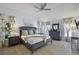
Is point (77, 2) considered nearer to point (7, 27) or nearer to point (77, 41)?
point (77, 41)

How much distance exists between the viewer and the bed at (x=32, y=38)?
2412 millimetres

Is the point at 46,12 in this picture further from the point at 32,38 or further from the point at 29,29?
the point at 32,38

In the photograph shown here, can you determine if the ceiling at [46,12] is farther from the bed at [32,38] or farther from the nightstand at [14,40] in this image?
the nightstand at [14,40]

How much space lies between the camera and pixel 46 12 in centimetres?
243

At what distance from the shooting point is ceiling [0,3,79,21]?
7.81 ft

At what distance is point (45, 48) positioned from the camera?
242 centimetres

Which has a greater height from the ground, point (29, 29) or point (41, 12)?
point (41, 12)

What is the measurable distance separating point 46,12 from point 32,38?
0.65 meters

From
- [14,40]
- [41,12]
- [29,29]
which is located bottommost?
[14,40]

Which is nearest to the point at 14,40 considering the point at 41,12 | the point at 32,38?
the point at 32,38

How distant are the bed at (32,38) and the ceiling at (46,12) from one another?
307 mm

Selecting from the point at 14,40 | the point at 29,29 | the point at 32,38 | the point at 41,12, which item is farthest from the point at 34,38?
the point at 41,12
